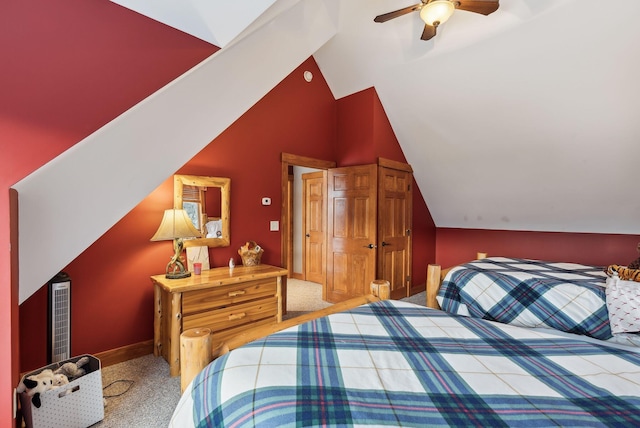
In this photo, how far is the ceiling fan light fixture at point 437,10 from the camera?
6.83 ft

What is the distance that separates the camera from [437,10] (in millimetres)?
2133

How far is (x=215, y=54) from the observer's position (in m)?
1.82

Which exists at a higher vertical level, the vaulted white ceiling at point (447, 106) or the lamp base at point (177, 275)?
the vaulted white ceiling at point (447, 106)

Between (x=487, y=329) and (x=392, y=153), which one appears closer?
(x=487, y=329)

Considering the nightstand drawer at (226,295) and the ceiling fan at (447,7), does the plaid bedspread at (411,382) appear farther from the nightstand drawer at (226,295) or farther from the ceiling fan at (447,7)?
the ceiling fan at (447,7)

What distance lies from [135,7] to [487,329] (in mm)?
2820

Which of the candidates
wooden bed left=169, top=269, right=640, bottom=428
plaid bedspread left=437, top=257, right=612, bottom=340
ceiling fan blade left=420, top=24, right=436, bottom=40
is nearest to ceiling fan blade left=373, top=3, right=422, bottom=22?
ceiling fan blade left=420, top=24, right=436, bottom=40

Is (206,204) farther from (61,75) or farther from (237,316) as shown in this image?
(61,75)

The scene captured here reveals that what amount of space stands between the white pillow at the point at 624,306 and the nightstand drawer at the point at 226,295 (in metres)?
2.47

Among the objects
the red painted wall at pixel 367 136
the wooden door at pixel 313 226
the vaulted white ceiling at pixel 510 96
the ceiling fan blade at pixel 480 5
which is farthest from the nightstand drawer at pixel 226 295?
the ceiling fan blade at pixel 480 5

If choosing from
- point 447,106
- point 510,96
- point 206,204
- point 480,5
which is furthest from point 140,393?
point 510,96

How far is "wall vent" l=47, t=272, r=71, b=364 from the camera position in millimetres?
1846

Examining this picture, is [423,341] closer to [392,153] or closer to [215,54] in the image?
[215,54]

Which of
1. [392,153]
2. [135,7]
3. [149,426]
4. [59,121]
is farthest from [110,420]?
[392,153]
